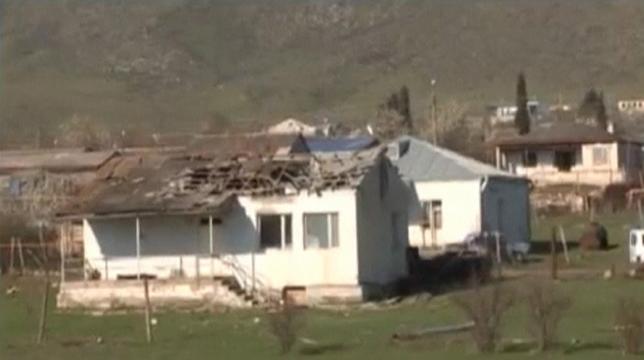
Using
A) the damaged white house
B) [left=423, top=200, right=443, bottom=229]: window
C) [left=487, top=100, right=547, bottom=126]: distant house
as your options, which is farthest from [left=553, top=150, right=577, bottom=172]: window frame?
[left=487, top=100, right=547, bottom=126]: distant house

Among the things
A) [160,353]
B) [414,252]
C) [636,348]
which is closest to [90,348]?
[160,353]

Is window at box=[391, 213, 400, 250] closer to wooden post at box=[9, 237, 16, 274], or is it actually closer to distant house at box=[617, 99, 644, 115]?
wooden post at box=[9, 237, 16, 274]

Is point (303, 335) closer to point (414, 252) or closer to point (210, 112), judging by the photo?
point (414, 252)

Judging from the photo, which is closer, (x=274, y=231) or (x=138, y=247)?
(x=274, y=231)

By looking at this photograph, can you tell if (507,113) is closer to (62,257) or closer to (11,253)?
(11,253)

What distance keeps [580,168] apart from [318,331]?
5648 cm

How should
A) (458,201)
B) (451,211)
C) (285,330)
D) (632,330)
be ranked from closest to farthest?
(632,330)
(285,330)
(458,201)
(451,211)

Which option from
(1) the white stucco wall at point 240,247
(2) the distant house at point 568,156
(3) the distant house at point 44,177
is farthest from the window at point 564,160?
(1) the white stucco wall at point 240,247

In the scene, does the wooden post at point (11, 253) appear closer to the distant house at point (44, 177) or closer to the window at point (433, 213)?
the distant house at point (44, 177)

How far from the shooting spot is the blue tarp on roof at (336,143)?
249 ft

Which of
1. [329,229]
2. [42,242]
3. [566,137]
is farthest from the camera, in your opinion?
[566,137]

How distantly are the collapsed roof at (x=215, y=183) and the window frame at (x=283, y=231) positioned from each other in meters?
0.56

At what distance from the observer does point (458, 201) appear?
6694 cm

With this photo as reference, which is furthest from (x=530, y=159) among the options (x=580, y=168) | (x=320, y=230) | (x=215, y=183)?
(x=320, y=230)
